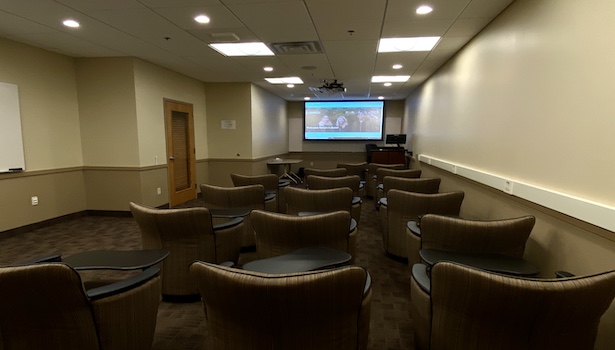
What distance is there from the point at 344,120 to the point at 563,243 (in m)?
8.59

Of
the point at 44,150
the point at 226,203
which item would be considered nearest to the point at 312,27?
the point at 226,203

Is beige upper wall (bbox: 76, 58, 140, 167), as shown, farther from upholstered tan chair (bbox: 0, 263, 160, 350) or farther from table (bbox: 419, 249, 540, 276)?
table (bbox: 419, 249, 540, 276)

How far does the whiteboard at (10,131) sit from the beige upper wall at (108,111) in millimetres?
1013

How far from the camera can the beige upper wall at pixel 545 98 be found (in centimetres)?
177

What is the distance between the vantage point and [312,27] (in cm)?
369

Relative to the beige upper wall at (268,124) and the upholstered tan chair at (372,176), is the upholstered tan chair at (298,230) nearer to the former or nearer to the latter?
the upholstered tan chair at (372,176)

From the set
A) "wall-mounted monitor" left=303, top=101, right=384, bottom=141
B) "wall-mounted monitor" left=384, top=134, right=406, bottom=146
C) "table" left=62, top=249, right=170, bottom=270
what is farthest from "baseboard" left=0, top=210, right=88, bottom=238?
"wall-mounted monitor" left=384, top=134, right=406, bottom=146

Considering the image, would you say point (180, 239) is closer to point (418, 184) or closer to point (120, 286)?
point (120, 286)

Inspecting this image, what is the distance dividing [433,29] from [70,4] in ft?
13.0

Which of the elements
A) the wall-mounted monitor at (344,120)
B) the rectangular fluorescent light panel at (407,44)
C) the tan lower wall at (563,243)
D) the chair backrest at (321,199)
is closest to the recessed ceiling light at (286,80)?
the rectangular fluorescent light panel at (407,44)

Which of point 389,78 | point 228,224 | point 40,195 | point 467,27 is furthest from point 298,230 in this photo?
point 389,78

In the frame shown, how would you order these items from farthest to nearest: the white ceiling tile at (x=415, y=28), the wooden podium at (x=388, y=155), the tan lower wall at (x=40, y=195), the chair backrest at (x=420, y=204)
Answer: the wooden podium at (x=388, y=155) → the tan lower wall at (x=40, y=195) → the white ceiling tile at (x=415, y=28) → the chair backrest at (x=420, y=204)

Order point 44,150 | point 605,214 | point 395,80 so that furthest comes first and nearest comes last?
point 395,80
point 44,150
point 605,214

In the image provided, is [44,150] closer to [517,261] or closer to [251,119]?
[251,119]
